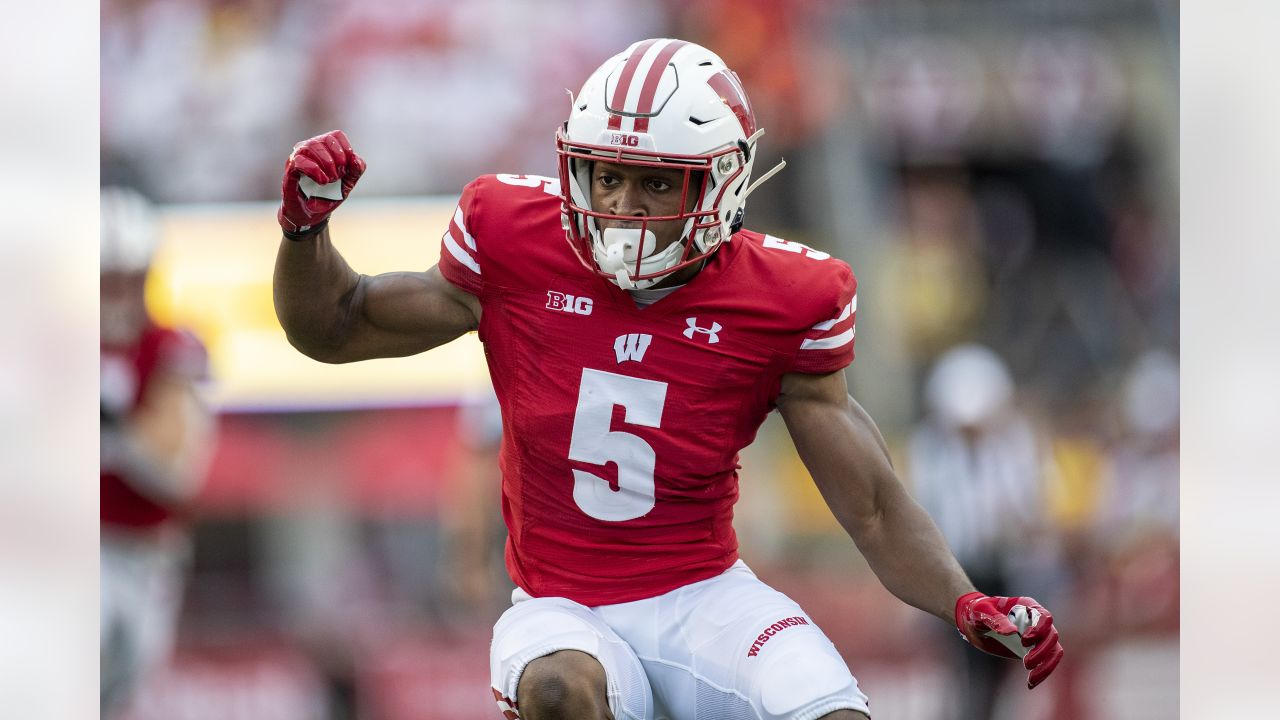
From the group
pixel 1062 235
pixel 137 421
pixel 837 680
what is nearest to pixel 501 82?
pixel 137 421

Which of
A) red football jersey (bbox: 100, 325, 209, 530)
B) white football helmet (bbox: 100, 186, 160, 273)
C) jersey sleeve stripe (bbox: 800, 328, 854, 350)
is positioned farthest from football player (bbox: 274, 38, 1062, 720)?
white football helmet (bbox: 100, 186, 160, 273)

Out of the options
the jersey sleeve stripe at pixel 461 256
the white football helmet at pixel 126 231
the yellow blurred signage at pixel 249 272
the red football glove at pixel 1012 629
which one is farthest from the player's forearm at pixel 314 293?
the white football helmet at pixel 126 231

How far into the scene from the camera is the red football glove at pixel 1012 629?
7.92 ft

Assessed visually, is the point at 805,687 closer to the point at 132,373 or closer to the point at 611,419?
the point at 611,419

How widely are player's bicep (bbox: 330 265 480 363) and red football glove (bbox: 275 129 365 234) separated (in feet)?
0.75

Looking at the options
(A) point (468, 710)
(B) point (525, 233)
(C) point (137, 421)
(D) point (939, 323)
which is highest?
(B) point (525, 233)

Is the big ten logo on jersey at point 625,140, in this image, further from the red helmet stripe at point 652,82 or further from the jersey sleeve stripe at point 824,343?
the jersey sleeve stripe at point 824,343

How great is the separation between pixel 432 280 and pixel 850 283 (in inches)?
32.6

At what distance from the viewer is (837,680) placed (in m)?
2.43

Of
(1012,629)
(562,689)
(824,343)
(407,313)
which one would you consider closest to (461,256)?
(407,313)

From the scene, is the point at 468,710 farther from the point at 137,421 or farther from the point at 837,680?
the point at 837,680

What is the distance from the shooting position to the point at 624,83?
101 inches

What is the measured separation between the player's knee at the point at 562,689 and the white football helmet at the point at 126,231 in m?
3.45

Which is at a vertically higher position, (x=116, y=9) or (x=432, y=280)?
(x=116, y=9)
